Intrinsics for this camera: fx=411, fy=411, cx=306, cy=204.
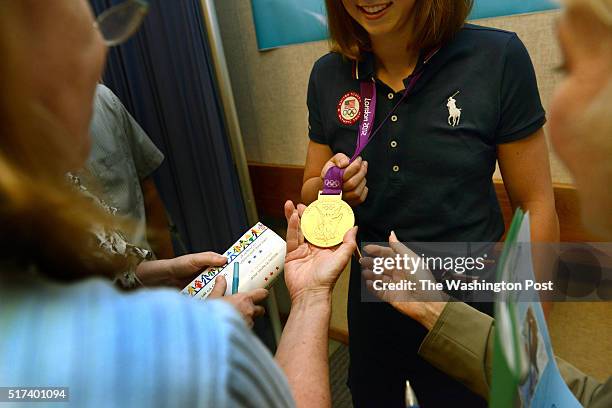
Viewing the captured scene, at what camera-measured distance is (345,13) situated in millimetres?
1079

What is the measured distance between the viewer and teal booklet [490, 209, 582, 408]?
0.32 m

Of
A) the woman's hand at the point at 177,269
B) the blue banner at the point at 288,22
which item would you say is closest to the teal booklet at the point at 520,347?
the woman's hand at the point at 177,269

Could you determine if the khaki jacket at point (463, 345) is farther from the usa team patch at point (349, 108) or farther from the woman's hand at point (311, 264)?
the usa team patch at point (349, 108)

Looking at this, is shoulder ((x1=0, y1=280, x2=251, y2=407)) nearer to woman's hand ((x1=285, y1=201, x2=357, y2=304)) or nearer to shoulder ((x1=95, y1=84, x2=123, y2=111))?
woman's hand ((x1=285, y1=201, x2=357, y2=304))

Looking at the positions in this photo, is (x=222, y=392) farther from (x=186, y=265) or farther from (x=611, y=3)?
(x=186, y=265)

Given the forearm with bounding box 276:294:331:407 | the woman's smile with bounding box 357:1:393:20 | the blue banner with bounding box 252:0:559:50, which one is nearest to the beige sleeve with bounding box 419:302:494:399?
the forearm with bounding box 276:294:331:407

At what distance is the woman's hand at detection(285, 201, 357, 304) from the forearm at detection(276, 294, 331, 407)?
0.9 inches

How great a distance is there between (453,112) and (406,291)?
42 cm

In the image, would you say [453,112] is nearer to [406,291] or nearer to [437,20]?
[437,20]

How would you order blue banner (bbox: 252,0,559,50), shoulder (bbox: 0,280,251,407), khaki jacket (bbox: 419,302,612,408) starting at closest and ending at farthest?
shoulder (bbox: 0,280,251,407), khaki jacket (bbox: 419,302,612,408), blue banner (bbox: 252,0,559,50)

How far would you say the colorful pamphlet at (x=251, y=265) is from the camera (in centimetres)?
94

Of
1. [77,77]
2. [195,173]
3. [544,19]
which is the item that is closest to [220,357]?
[77,77]

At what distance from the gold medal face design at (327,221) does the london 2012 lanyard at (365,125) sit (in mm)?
28

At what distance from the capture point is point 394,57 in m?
1.03
